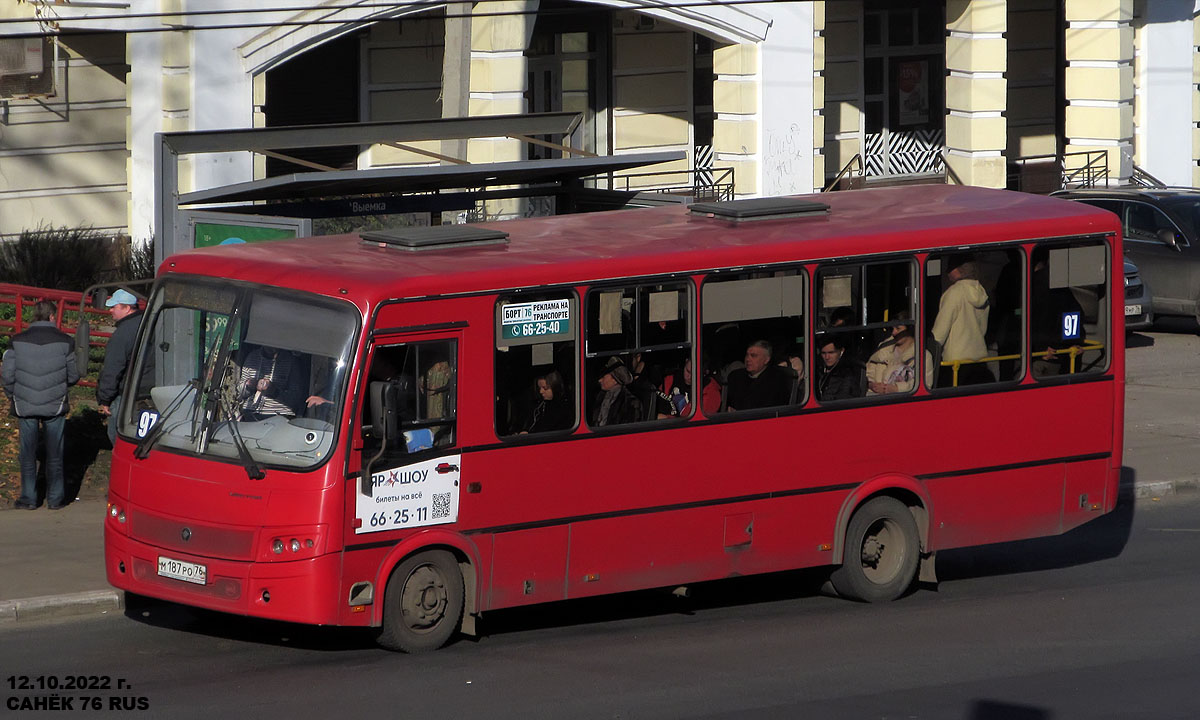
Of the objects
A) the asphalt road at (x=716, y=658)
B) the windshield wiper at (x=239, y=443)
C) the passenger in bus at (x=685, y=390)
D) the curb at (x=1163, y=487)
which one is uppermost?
the passenger in bus at (x=685, y=390)

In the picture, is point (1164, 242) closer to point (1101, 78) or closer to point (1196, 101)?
point (1101, 78)

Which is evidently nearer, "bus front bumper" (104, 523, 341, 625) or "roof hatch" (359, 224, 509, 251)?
"bus front bumper" (104, 523, 341, 625)

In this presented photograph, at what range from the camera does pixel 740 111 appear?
26750 millimetres

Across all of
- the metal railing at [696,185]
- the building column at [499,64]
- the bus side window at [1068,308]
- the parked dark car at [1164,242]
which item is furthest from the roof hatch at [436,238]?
the metal railing at [696,185]

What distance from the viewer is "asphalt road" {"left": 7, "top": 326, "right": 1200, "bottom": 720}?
9.52m

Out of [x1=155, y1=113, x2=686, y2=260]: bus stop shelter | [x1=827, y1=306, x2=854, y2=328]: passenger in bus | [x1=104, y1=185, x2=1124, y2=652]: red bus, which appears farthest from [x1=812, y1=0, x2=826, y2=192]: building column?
[x1=827, y1=306, x2=854, y2=328]: passenger in bus

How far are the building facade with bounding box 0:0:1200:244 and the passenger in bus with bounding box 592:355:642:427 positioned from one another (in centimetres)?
906

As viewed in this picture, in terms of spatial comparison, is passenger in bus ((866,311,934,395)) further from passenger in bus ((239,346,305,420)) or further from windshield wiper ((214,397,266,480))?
windshield wiper ((214,397,266,480))

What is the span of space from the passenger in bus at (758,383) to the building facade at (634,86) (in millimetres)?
8750

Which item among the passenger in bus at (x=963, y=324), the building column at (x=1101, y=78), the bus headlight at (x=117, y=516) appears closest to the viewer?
the bus headlight at (x=117, y=516)

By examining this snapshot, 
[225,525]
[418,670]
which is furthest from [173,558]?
[418,670]

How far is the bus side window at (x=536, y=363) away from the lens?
10.6 meters

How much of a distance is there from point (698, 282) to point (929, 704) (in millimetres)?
3036

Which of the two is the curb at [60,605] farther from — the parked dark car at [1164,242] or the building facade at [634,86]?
the parked dark car at [1164,242]
